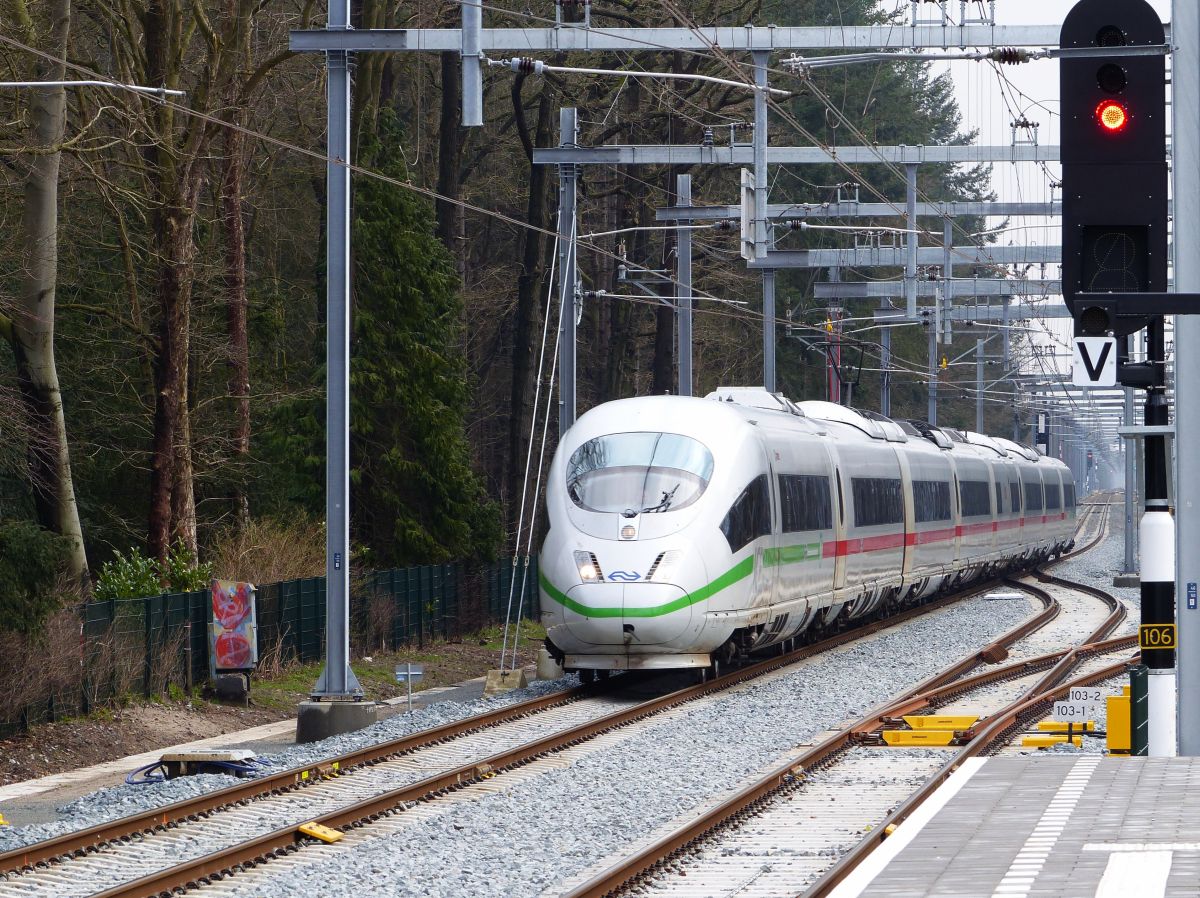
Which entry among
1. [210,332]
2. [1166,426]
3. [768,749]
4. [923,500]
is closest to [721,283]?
[923,500]

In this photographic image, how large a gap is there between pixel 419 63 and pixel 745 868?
37957mm

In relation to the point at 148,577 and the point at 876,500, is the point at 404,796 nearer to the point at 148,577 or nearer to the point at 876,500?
the point at 148,577

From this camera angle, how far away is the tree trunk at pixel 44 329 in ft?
76.2

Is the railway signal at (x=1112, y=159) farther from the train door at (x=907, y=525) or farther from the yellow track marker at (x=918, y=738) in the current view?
the train door at (x=907, y=525)

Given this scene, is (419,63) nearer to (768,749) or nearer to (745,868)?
(768,749)

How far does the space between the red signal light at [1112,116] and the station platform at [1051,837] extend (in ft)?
11.9

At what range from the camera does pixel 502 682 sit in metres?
22.2

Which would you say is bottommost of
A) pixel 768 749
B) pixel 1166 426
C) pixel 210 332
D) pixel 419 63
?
pixel 768 749

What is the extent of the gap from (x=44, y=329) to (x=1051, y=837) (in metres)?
17.5

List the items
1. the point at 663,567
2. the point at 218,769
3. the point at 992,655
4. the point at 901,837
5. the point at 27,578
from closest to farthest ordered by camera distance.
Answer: the point at 901,837, the point at 218,769, the point at 27,578, the point at 663,567, the point at 992,655

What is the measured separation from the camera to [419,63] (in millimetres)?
46438

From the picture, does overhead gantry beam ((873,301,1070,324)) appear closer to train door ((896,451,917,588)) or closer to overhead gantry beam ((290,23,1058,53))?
train door ((896,451,917,588))

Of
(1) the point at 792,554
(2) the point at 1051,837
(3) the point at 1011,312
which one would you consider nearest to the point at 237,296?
(1) the point at 792,554

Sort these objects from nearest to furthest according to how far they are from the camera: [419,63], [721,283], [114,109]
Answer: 1. [114,109]
2. [419,63]
3. [721,283]
